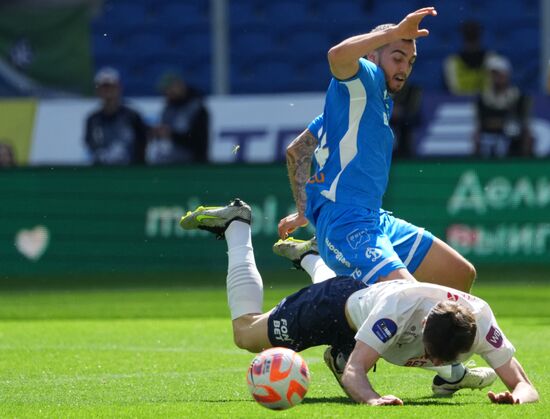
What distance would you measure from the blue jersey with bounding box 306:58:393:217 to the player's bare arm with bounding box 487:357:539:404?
1493 mm

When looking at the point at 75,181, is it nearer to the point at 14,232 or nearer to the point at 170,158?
the point at 14,232

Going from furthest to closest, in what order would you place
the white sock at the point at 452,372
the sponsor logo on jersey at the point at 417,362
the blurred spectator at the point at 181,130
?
1. the blurred spectator at the point at 181,130
2. the white sock at the point at 452,372
3. the sponsor logo on jersey at the point at 417,362

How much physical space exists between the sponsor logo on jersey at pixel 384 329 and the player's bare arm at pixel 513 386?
2.01 ft

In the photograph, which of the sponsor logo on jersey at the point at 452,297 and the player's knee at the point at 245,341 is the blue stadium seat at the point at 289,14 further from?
the sponsor logo on jersey at the point at 452,297

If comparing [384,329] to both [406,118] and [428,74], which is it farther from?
[428,74]

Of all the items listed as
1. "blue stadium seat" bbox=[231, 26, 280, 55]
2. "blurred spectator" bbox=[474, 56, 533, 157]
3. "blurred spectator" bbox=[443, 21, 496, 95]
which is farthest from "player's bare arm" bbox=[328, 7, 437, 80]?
"blue stadium seat" bbox=[231, 26, 280, 55]

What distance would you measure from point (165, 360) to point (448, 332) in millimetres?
3537

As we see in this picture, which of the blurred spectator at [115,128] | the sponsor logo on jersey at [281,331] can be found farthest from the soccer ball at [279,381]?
the blurred spectator at [115,128]

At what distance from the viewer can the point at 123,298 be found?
48.6 ft

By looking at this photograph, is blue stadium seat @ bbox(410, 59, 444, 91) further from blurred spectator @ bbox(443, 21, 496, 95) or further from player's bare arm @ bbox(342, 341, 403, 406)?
player's bare arm @ bbox(342, 341, 403, 406)

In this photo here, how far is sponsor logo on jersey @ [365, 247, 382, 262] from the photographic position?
7848 millimetres

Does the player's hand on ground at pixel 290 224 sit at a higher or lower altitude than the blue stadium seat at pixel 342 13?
higher

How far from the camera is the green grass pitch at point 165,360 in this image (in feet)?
22.8

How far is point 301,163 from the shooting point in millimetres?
8836
